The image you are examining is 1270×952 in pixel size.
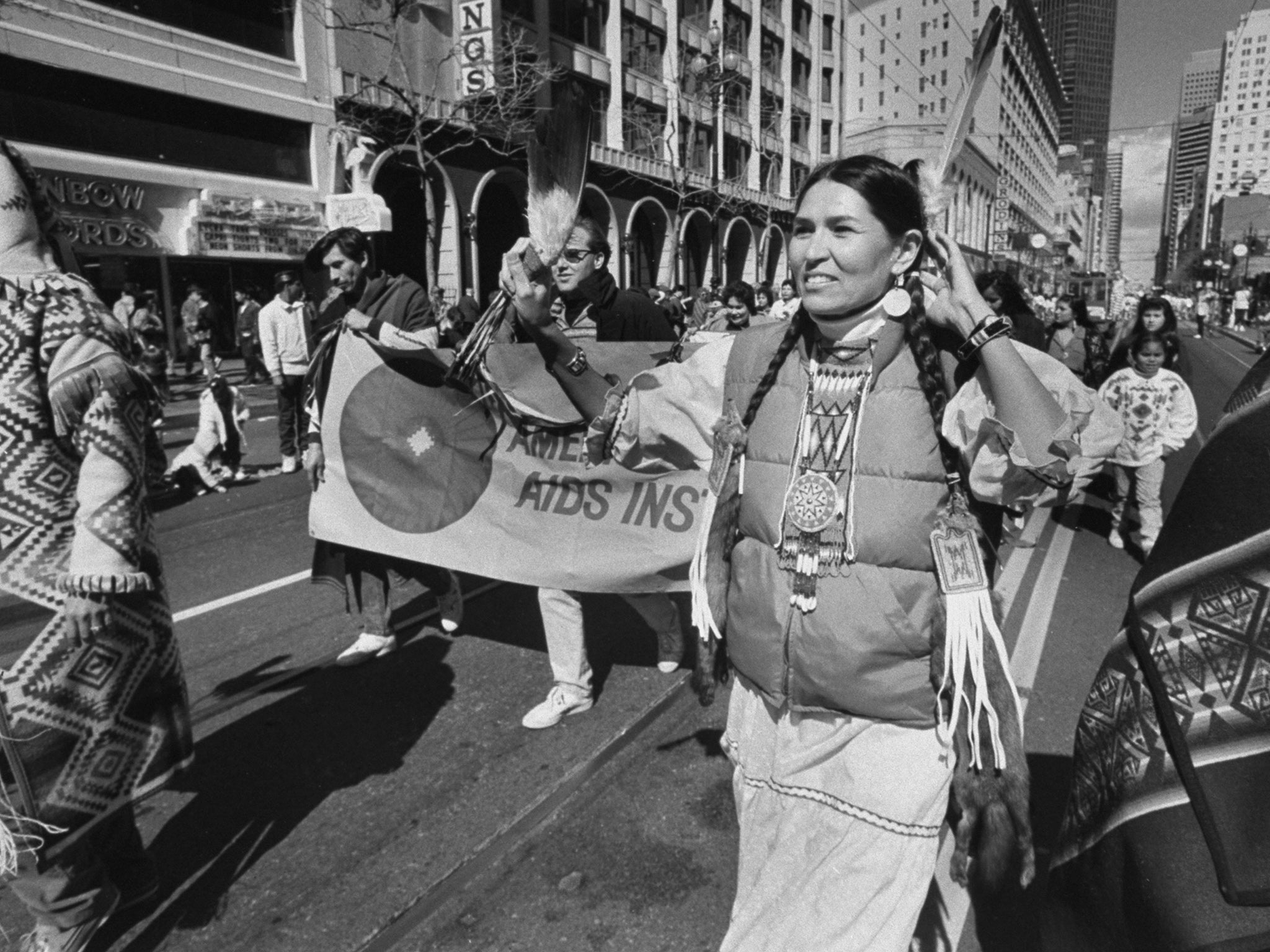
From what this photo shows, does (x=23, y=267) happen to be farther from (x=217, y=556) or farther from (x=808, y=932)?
(x=217, y=556)

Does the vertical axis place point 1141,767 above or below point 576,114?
below

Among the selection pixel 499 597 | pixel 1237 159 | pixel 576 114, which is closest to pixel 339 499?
pixel 499 597

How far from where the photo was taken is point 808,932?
73.8 inches

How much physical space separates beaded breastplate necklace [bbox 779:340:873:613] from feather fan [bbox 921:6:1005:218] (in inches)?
13.8

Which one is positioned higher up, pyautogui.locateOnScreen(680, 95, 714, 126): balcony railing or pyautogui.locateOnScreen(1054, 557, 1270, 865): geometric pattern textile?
pyautogui.locateOnScreen(680, 95, 714, 126): balcony railing

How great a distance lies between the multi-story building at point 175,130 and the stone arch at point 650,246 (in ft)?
50.4

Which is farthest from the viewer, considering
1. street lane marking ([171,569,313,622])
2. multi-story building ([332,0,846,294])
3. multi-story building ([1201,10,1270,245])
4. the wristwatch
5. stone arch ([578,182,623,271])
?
multi-story building ([1201,10,1270,245])

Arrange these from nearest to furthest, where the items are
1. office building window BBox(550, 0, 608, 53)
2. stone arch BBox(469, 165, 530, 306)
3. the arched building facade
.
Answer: the arched building facade < stone arch BBox(469, 165, 530, 306) < office building window BBox(550, 0, 608, 53)

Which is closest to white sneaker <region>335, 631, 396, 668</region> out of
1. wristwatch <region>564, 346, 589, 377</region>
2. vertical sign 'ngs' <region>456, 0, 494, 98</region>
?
wristwatch <region>564, 346, 589, 377</region>

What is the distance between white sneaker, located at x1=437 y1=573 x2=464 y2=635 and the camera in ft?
16.0

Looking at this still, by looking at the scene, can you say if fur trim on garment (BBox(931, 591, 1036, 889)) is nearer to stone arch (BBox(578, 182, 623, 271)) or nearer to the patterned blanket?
the patterned blanket

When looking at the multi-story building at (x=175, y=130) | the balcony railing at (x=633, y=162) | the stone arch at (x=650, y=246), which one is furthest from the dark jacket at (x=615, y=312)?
the stone arch at (x=650, y=246)

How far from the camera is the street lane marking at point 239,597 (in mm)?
5461

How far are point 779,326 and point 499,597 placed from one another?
3.89 metres
